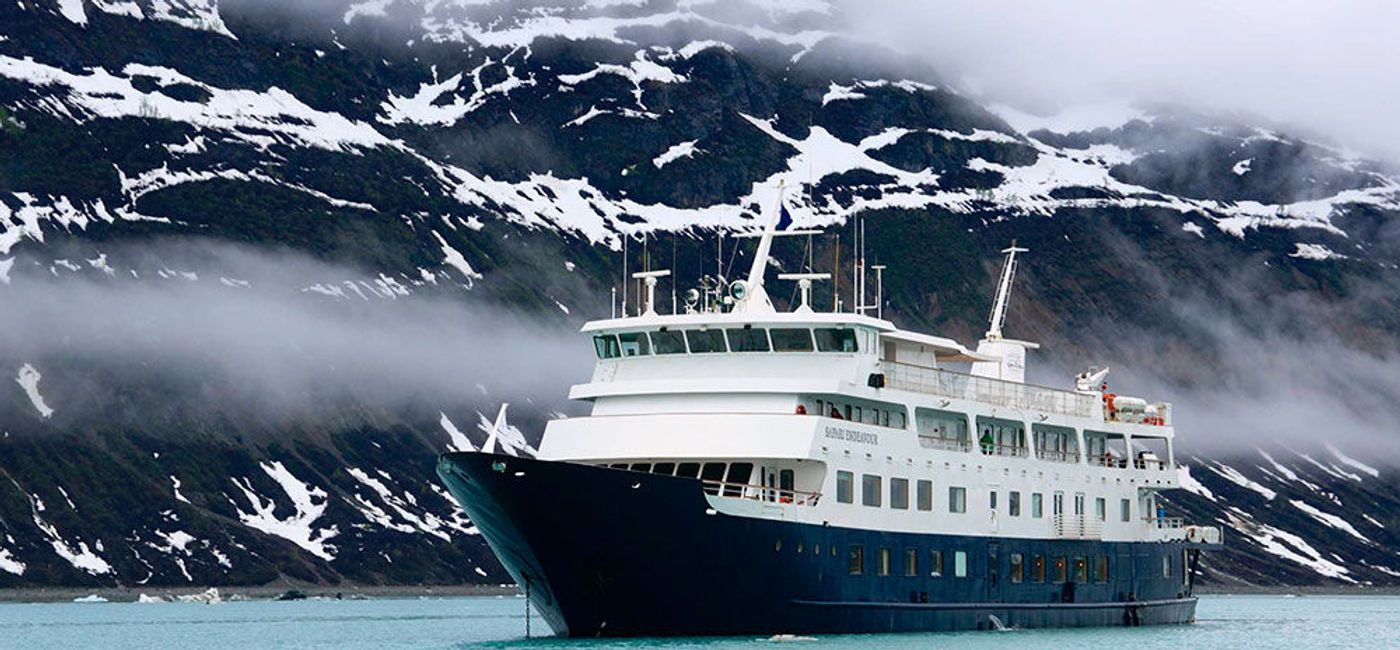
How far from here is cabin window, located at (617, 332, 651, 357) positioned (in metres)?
60.8

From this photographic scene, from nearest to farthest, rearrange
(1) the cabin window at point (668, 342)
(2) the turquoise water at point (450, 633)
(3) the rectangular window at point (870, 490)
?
(2) the turquoise water at point (450, 633) → (3) the rectangular window at point (870, 490) → (1) the cabin window at point (668, 342)

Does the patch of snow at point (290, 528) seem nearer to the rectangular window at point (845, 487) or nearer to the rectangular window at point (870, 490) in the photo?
the rectangular window at point (870, 490)

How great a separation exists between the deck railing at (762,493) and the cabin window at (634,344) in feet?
19.5

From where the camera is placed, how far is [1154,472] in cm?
7219

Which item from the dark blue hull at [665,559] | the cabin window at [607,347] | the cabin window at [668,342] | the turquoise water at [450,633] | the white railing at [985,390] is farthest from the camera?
the white railing at [985,390]

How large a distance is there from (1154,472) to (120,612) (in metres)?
74.6

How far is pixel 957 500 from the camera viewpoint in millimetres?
62062

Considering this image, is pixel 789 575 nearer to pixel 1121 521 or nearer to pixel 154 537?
pixel 1121 521

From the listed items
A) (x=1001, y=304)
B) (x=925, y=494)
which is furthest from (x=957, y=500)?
(x=1001, y=304)

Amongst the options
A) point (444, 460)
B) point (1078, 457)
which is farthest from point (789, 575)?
point (1078, 457)

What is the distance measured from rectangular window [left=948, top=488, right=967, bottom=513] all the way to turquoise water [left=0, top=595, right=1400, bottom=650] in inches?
146

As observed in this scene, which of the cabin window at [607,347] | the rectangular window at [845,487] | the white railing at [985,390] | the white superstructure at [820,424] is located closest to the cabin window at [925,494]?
the white superstructure at [820,424]

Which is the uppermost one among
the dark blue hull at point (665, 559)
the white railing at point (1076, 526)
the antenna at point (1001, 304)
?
the antenna at point (1001, 304)

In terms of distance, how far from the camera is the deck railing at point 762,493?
5528 cm
